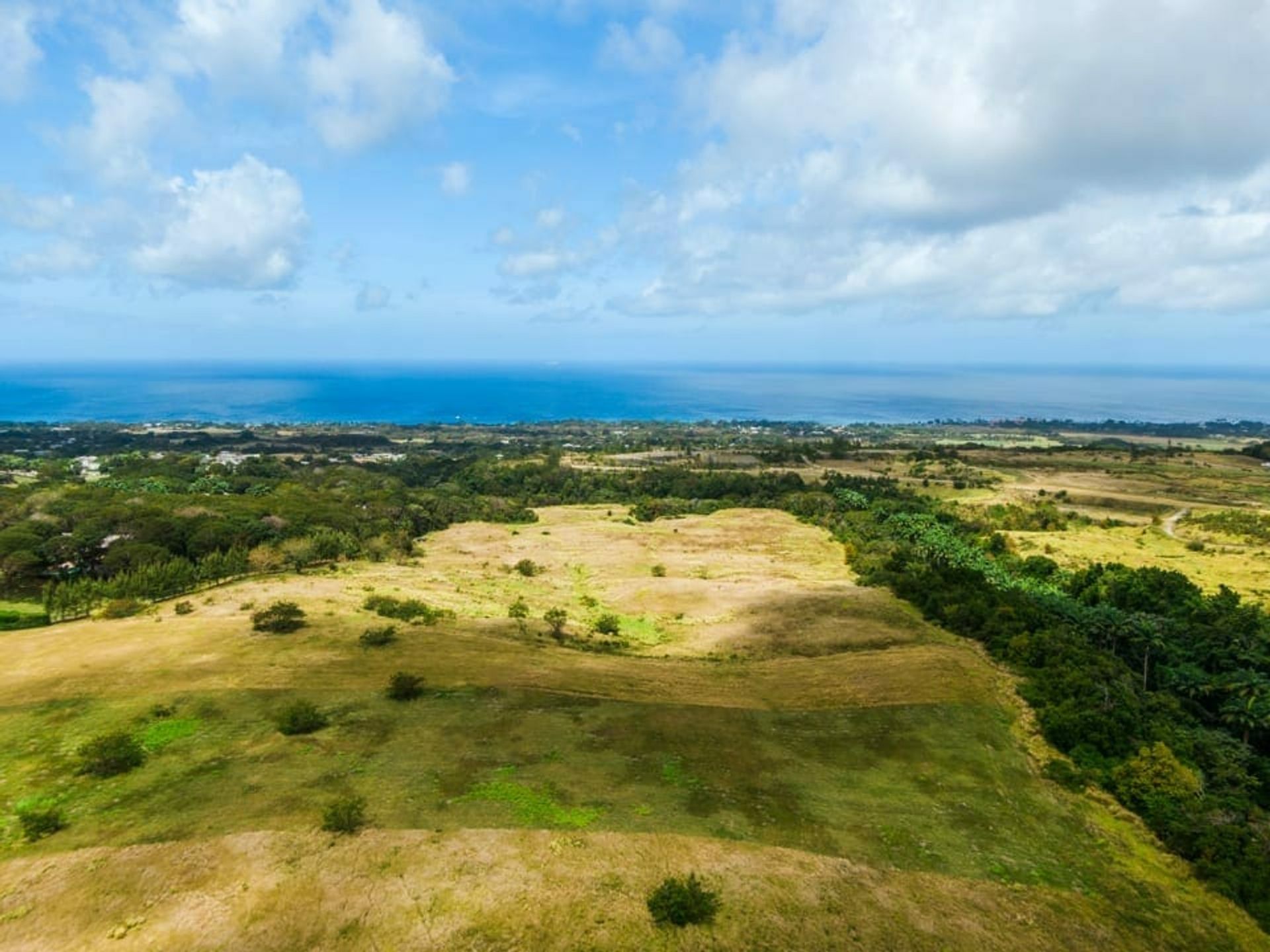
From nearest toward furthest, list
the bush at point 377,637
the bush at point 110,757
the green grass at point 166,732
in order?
the bush at point 110,757
the green grass at point 166,732
the bush at point 377,637

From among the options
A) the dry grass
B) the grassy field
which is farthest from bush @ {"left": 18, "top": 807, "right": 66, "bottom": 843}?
the dry grass

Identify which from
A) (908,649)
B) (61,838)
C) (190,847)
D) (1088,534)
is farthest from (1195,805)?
(1088,534)

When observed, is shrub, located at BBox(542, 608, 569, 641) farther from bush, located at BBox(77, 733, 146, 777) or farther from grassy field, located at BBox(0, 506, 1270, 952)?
bush, located at BBox(77, 733, 146, 777)

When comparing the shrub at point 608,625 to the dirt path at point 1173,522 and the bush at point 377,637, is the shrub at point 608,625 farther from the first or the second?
the dirt path at point 1173,522

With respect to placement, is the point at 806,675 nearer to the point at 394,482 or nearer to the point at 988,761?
the point at 988,761

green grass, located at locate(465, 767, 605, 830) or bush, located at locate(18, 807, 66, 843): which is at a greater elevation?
green grass, located at locate(465, 767, 605, 830)

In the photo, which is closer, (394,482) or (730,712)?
(730,712)

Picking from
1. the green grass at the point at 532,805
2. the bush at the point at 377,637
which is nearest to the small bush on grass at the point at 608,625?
the bush at the point at 377,637
